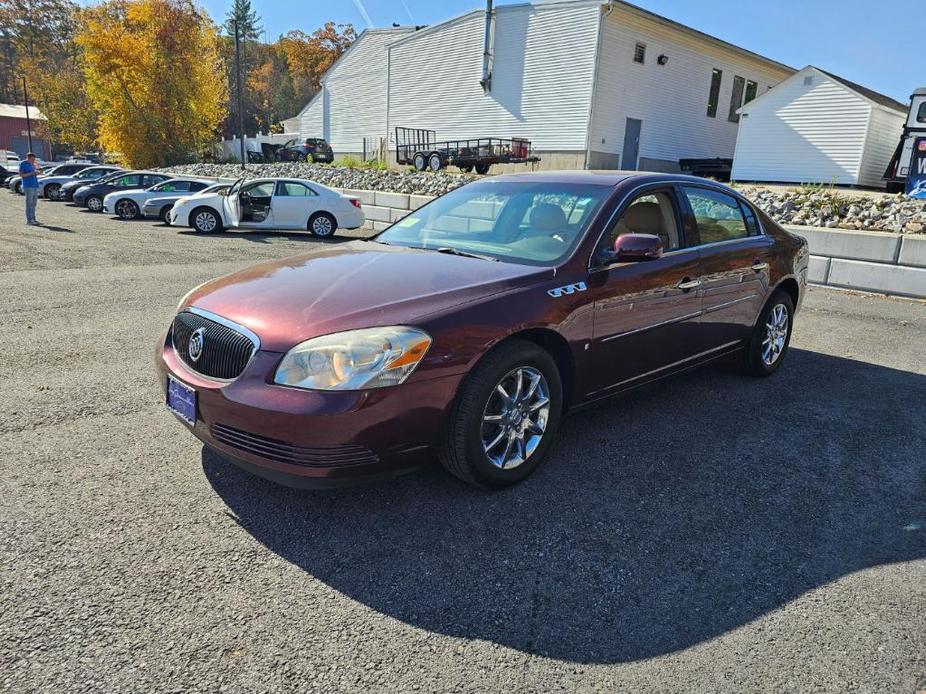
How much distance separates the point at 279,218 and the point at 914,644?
14.9 meters

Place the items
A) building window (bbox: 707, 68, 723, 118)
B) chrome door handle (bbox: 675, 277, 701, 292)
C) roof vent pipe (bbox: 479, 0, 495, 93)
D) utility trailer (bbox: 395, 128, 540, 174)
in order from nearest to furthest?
chrome door handle (bbox: 675, 277, 701, 292)
utility trailer (bbox: 395, 128, 540, 174)
roof vent pipe (bbox: 479, 0, 495, 93)
building window (bbox: 707, 68, 723, 118)

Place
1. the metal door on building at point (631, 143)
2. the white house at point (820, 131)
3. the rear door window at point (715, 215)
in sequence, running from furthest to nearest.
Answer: the metal door on building at point (631, 143) < the white house at point (820, 131) < the rear door window at point (715, 215)

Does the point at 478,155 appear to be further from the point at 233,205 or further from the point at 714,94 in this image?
the point at 714,94

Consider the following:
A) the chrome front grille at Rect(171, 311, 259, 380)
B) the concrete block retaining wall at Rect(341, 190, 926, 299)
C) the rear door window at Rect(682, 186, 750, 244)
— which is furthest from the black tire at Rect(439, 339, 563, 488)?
the concrete block retaining wall at Rect(341, 190, 926, 299)

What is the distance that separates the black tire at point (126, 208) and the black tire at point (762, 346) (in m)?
18.4

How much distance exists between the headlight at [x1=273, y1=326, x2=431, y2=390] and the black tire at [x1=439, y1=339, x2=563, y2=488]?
14.5 inches

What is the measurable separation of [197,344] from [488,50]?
27.9m

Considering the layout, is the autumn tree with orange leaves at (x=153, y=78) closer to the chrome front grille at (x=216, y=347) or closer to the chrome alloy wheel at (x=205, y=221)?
the chrome alloy wheel at (x=205, y=221)

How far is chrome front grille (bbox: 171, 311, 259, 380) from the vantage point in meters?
2.88

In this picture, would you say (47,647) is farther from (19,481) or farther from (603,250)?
(603,250)

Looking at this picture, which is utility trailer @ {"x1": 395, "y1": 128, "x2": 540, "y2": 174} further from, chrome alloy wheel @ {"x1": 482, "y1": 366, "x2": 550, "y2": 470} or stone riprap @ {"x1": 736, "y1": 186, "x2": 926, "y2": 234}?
chrome alloy wheel @ {"x1": 482, "y1": 366, "x2": 550, "y2": 470}

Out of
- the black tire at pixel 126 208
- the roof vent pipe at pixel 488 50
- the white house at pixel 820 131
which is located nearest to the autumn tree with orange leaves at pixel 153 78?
the roof vent pipe at pixel 488 50

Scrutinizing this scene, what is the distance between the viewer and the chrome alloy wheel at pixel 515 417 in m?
3.20

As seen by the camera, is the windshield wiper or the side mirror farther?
the windshield wiper
